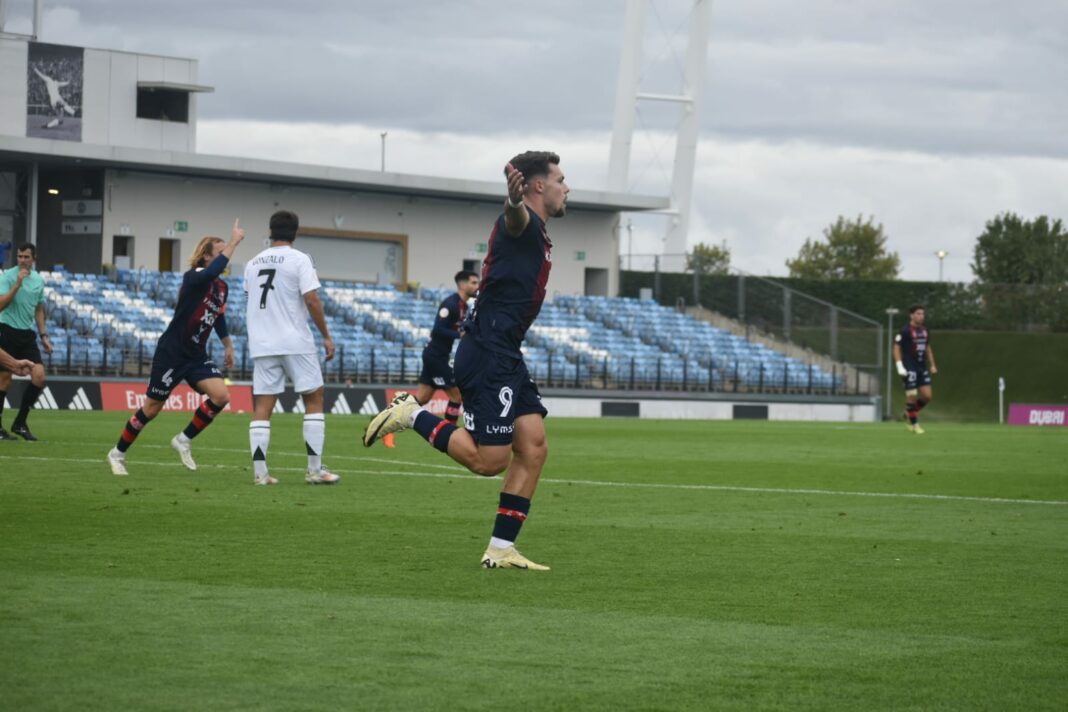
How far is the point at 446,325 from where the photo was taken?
19844 mm

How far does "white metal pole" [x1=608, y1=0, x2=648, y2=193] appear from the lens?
2309 inches

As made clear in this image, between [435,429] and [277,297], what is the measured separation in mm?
4718

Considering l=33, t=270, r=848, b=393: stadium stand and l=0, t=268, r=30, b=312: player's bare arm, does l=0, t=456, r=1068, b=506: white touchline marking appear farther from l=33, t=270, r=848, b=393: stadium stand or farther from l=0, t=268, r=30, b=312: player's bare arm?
l=33, t=270, r=848, b=393: stadium stand

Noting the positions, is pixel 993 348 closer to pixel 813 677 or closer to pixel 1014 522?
pixel 1014 522

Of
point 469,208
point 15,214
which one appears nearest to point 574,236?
point 469,208

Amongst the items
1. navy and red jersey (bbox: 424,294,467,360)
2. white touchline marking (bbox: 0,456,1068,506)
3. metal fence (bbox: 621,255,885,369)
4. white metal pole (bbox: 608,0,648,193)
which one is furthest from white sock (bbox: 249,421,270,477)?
white metal pole (bbox: 608,0,648,193)

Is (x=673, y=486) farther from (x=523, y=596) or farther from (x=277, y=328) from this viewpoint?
(x=523, y=596)

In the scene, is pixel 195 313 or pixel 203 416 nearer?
pixel 195 313

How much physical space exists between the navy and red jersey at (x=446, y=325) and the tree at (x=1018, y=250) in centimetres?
8153

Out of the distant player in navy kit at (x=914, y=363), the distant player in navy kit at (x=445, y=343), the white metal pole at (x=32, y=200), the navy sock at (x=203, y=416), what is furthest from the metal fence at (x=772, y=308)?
the navy sock at (x=203, y=416)

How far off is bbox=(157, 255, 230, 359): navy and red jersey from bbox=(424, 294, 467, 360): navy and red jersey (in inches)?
228

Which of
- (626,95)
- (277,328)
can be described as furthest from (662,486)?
(626,95)

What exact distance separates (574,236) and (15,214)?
20681mm

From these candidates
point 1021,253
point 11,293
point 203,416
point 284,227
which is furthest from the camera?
point 1021,253
